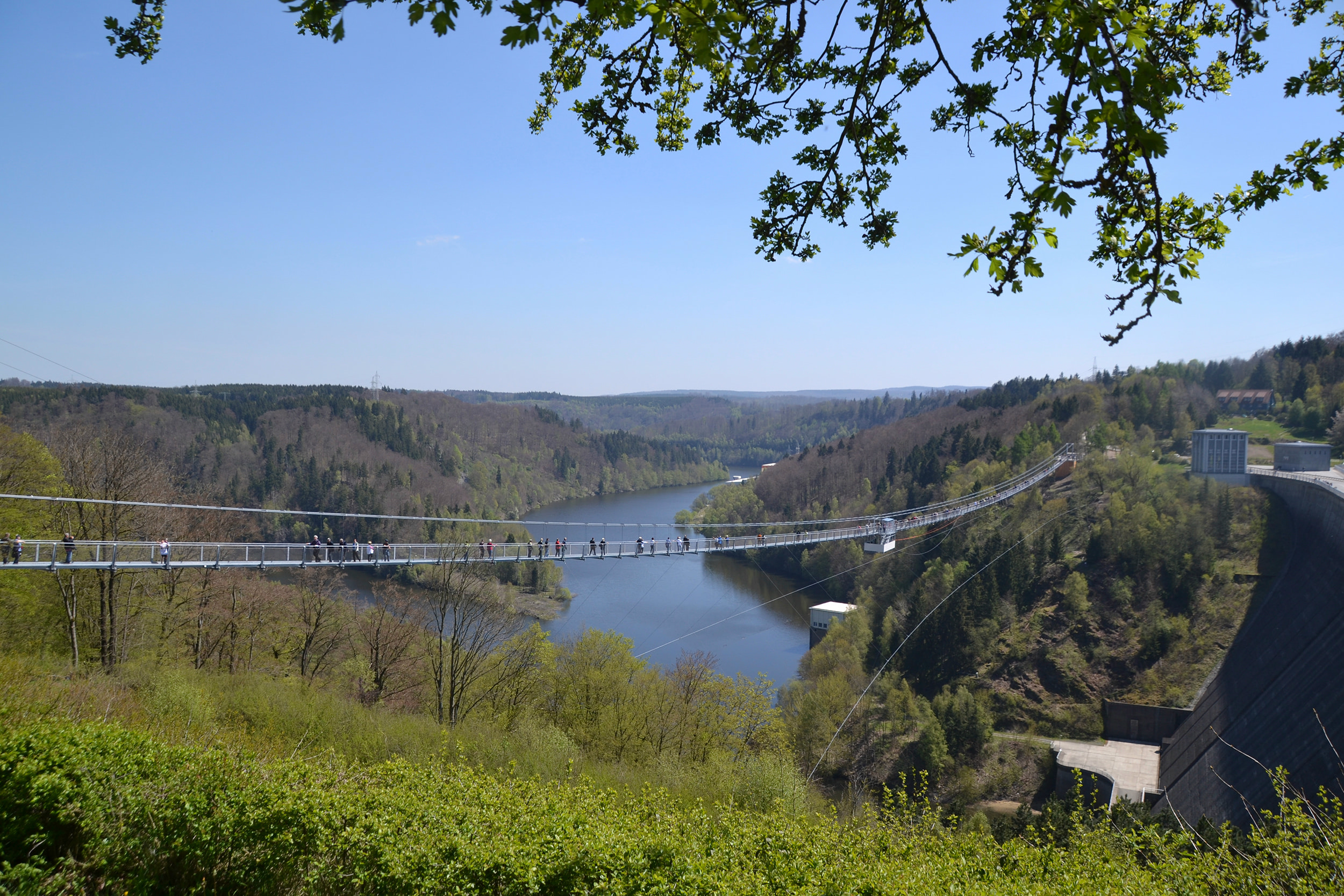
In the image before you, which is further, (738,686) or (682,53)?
(738,686)

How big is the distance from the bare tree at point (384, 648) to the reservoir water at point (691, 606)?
13.6 ft

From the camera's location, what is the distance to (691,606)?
3781 centimetres

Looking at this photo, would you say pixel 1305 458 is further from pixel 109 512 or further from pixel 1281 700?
pixel 109 512

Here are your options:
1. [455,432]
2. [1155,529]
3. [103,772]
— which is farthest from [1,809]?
[455,432]

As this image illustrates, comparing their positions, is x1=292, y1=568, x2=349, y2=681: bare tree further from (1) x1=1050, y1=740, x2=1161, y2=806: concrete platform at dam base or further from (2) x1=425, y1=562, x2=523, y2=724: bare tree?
(1) x1=1050, y1=740, x2=1161, y2=806: concrete platform at dam base

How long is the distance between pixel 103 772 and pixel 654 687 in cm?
1383

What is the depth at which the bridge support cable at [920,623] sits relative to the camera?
922 inches

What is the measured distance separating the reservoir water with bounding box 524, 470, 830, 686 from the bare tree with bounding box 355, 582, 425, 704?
4156mm

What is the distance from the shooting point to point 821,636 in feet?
111

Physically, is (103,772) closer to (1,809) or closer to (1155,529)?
(1,809)

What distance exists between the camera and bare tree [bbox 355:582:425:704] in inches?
641

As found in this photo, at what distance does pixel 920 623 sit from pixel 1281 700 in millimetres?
14226

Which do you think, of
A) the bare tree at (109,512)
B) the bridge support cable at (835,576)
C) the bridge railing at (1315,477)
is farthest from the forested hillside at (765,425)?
the bare tree at (109,512)

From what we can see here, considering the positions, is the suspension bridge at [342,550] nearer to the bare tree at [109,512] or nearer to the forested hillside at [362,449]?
the bare tree at [109,512]
